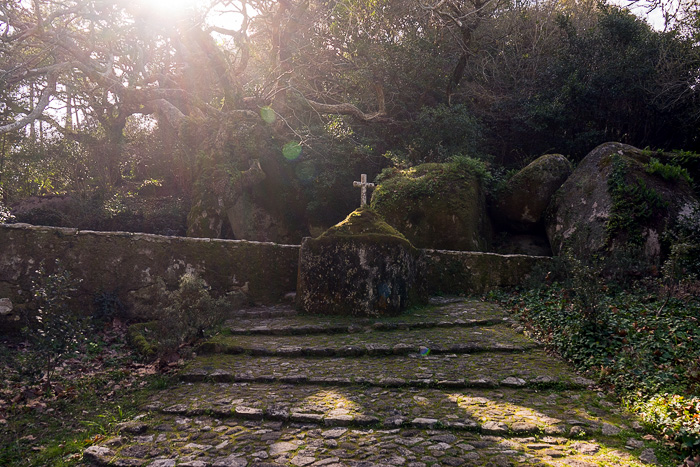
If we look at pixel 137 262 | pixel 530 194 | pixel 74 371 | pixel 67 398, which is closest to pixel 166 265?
pixel 137 262

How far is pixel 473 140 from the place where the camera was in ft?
47.2

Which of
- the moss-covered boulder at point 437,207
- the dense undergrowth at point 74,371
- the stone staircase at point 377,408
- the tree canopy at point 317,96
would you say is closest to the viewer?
the stone staircase at point 377,408

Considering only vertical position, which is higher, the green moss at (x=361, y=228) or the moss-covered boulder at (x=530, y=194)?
the moss-covered boulder at (x=530, y=194)

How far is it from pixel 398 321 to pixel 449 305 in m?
1.60

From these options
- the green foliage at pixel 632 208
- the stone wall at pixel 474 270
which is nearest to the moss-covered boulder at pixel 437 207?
the stone wall at pixel 474 270

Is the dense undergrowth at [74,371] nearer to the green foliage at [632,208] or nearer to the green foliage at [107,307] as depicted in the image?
the green foliage at [107,307]

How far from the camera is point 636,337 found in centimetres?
536

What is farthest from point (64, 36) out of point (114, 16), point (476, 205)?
point (476, 205)

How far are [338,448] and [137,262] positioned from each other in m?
5.39

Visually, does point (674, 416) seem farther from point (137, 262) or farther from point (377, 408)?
point (137, 262)

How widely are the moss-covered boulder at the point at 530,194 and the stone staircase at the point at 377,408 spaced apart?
591 cm

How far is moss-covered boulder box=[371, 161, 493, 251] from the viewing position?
407 inches

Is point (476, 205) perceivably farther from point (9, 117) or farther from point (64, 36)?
point (9, 117)

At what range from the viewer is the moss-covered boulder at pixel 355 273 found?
7.31 metres
